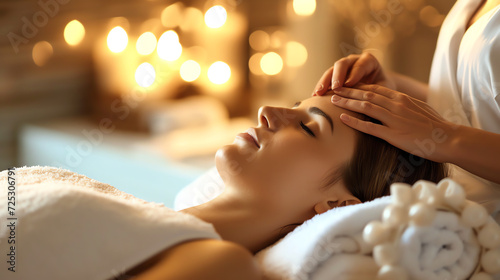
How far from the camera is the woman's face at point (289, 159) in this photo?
1085 mm

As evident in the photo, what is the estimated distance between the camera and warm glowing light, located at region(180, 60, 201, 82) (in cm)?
338

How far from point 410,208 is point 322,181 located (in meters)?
0.29

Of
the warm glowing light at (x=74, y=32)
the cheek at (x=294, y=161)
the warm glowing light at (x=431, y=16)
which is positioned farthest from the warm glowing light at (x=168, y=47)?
the cheek at (x=294, y=161)

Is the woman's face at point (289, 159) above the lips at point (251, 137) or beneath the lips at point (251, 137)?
beneath

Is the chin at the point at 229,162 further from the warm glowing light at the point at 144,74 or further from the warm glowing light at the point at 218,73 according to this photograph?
the warm glowing light at the point at 218,73

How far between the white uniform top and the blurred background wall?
1684mm

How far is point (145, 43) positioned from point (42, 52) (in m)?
0.55

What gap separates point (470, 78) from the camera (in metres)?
1.28

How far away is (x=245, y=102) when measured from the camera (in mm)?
3512

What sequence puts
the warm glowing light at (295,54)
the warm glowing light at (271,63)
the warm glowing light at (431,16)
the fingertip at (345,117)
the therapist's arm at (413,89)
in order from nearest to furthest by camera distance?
the fingertip at (345,117) < the therapist's arm at (413,89) < the warm glowing light at (431,16) < the warm glowing light at (295,54) < the warm glowing light at (271,63)

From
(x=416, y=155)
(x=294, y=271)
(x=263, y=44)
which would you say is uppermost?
(x=263, y=44)

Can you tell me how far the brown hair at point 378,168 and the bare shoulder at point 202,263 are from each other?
364 mm

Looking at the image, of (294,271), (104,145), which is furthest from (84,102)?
(294,271)

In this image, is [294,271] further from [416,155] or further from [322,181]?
[416,155]
